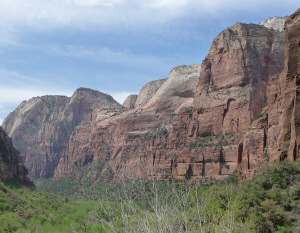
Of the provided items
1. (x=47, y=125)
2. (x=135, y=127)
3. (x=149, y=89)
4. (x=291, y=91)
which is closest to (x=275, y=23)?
(x=135, y=127)

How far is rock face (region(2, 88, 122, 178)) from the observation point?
150 meters

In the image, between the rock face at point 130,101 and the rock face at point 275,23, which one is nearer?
the rock face at point 275,23

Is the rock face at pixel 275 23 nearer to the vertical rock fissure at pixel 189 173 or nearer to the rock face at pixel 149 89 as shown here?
the vertical rock fissure at pixel 189 173

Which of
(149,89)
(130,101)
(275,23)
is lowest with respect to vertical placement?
(130,101)

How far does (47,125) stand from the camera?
167 meters

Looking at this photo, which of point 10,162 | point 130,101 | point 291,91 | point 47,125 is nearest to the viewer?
point 291,91

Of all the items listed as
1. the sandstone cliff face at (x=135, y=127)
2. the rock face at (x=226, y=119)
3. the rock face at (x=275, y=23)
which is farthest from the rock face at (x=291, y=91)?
the rock face at (x=275, y=23)

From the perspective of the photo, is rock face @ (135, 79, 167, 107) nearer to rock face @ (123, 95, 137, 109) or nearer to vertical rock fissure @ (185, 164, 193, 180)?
rock face @ (123, 95, 137, 109)

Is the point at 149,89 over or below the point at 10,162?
over

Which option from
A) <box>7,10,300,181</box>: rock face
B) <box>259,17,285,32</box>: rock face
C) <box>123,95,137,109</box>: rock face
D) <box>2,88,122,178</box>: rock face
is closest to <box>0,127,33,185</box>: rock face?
<box>7,10,300,181</box>: rock face

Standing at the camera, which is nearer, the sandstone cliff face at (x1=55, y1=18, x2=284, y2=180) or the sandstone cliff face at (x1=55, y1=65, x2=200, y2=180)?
the sandstone cliff face at (x1=55, y1=18, x2=284, y2=180)

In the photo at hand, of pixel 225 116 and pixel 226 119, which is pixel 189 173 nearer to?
pixel 226 119

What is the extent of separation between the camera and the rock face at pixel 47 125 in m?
150

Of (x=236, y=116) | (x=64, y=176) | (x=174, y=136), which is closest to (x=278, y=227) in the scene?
(x=236, y=116)
